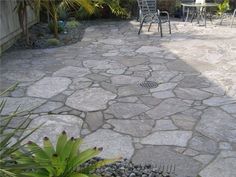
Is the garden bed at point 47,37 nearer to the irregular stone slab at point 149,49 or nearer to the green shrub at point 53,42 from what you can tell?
the green shrub at point 53,42

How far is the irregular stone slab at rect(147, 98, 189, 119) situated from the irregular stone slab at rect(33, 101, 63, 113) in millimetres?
1149

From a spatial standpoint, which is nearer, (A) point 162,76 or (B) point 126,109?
(B) point 126,109

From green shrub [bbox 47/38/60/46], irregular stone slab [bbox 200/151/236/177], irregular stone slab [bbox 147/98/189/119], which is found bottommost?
irregular stone slab [bbox 200/151/236/177]

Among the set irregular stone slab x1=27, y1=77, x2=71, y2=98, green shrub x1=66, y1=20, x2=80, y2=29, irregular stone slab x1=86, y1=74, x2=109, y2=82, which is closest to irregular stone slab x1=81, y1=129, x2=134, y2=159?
irregular stone slab x1=27, y1=77, x2=71, y2=98

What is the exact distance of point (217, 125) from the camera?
366 cm

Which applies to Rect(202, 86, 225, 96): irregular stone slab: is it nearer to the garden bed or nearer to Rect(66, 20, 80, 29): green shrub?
the garden bed

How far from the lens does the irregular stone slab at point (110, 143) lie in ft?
10.3

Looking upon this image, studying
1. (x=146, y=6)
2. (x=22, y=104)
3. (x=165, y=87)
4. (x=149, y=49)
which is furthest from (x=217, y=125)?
(x=146, y=6)

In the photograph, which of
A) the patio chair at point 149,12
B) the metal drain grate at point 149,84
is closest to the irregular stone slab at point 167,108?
the metal drain grate at point 149,84

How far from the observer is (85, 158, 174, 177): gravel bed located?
2.71m

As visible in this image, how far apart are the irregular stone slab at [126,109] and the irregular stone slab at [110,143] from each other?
45cm

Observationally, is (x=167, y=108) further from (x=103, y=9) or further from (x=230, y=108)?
(x=103, y=9)

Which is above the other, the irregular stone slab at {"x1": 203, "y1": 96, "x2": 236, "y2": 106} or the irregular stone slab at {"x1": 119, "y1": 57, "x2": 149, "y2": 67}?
the irregular stone slab at {"x1": 119, "y1": 57, "x2": 149, "y2": 67}

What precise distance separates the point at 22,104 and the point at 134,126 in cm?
152
